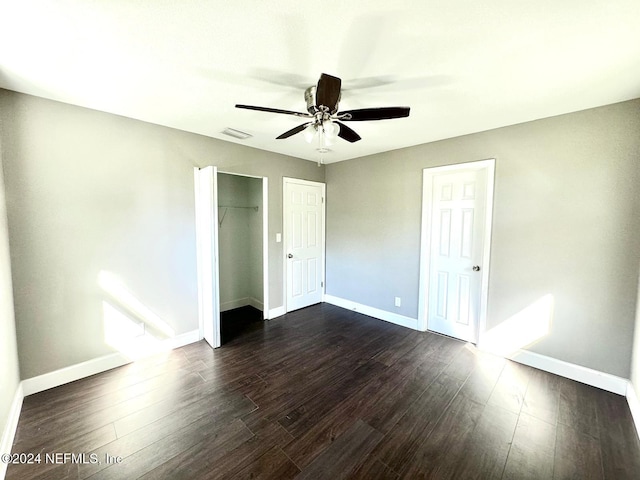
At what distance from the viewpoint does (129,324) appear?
2633mm

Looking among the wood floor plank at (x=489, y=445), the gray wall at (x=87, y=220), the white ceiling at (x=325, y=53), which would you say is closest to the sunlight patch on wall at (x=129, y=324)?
the gray wall at (x=87, y=220)

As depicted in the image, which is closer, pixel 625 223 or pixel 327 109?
pixel 327 109

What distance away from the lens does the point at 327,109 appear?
175 cm

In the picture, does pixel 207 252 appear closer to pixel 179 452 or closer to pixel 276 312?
pixel 276 312

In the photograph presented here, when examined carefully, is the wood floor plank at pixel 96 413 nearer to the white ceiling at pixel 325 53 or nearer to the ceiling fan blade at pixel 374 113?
the white ceiling at pixel 325 53

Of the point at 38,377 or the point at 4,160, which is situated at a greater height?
the point at 4,160

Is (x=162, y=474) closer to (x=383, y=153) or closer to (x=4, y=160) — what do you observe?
(x=4, y=160)

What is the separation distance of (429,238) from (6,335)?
4113 millimetres

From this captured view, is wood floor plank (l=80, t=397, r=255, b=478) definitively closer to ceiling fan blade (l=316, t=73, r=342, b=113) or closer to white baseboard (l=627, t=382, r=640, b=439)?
ceiling fan blade (l=316, t=73, r=342, b=113)

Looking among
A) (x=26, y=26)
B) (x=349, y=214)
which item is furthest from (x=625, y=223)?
(x=26, y=26)

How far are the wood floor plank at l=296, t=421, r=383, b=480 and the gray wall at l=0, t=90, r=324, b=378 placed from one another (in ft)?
7.32

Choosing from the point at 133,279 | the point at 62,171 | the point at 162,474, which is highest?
the point at 62,171

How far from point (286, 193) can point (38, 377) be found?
327 cm

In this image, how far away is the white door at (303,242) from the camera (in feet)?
13.3
